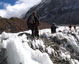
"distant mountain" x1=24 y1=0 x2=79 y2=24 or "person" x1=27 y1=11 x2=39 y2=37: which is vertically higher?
"distant mountain" x1=24 y1=0 x2=79 y2=24

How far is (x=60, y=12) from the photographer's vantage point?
124 meters

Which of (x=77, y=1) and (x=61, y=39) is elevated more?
(x=77, y=1)

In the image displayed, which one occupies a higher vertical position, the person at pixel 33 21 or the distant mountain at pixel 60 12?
the distant mountain at pixel 60 12

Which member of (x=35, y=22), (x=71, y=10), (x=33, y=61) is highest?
(x=71, y=10)

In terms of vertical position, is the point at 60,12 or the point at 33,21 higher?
the point at 60,12

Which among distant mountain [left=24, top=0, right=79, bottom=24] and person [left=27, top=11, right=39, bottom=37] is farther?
distant mountain [left=24, top=0, right=79, bottom=24]

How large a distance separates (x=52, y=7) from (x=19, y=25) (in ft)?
357

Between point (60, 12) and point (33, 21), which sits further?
point (60, 12)

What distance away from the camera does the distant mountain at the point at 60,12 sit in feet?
372

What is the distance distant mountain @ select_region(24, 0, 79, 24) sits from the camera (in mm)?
113438

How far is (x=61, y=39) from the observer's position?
601 inches

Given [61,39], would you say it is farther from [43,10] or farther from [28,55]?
[43,10]

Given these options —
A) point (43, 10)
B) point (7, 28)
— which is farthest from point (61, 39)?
point (43, 10)

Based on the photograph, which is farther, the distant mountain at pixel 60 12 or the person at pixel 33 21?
the distant mountain at pixel 60 12
